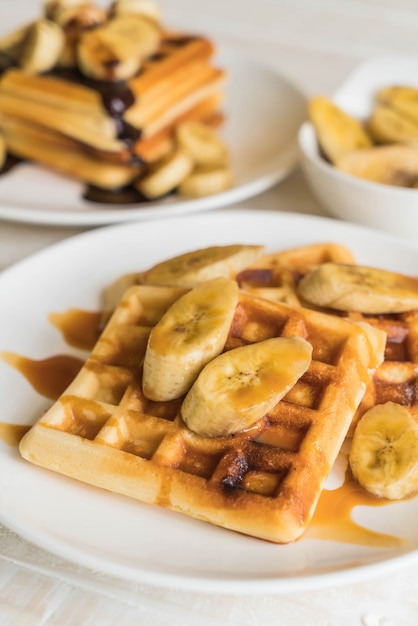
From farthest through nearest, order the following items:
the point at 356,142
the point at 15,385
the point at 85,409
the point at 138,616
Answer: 1. the point at 356,142
2. the point at 15,385
3. the point at 85,409
4. the point at 138,616

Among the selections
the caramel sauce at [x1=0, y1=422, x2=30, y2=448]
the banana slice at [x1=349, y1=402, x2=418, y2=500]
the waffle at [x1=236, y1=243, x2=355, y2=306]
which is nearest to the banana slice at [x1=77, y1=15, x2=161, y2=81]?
the waffle at [x1=236, y1=243, x2=355, y2=306]

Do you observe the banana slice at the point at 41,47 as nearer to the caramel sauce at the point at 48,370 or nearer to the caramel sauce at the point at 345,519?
the caramel sauce at the point at 48,370

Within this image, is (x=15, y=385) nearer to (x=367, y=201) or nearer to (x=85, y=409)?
Result: (x=85, y=409)

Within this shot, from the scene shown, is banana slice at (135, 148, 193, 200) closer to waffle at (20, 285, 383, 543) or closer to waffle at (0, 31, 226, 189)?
waffle at (0, 31, 226, 189)

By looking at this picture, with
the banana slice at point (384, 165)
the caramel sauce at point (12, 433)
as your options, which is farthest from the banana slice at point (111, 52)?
the caramel sauce at point (12, 433)

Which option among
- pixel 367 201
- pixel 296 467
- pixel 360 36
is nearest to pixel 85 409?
pixel 296 467

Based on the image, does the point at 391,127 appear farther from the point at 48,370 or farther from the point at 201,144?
the point at 48,370

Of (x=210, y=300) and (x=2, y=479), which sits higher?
(x=210, y=300)

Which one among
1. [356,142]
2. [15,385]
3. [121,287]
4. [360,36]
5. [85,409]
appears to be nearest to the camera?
[85,409]
